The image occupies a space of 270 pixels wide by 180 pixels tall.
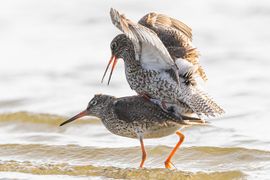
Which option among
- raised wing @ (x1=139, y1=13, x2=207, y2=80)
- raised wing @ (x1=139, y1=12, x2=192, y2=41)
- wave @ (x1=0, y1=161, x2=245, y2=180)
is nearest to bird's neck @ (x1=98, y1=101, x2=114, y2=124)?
wave @ (x1=0, y1=161, x2=245, y2=180)

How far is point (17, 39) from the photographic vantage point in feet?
53.5

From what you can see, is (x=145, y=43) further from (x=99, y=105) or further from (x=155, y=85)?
(x=99, y=105)

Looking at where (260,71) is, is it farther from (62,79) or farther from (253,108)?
(62,79)

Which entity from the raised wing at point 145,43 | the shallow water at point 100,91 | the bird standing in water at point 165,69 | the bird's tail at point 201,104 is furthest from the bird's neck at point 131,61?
the shallow water at point 100,91

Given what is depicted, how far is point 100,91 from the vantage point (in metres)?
14.2

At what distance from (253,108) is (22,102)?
136 inches

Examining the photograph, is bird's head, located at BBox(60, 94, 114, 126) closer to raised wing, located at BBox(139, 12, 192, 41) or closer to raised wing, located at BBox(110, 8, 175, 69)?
raised wing, located at BBox(110, 8, 175, 69)

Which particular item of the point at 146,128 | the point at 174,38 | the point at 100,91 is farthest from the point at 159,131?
the point at 100,91

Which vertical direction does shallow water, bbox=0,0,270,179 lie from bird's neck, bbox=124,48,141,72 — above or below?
below

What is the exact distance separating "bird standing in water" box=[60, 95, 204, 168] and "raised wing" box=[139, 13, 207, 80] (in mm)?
748

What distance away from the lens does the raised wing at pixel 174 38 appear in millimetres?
11330

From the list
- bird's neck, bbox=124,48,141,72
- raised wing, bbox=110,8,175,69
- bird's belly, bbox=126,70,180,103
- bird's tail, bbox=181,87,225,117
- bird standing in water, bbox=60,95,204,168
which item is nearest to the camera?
raised wing, bbox=110,8,175,69

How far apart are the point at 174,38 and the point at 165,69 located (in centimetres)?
83

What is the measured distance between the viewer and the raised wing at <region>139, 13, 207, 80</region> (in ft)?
37.2
